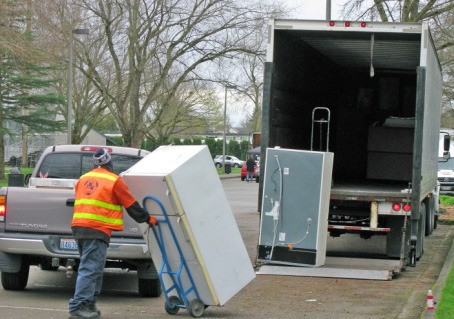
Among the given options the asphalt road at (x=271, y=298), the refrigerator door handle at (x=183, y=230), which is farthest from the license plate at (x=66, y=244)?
the refrigerator door handle at (x=183, y=230)

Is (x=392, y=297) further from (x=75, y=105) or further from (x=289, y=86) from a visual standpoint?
(x=75, y=105)

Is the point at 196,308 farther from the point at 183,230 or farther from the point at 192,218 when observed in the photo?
the point at 192,218

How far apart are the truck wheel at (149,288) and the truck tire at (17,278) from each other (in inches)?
54.2

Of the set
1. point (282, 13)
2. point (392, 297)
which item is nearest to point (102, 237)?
point (392, 297)

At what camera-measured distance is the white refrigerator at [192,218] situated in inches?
386

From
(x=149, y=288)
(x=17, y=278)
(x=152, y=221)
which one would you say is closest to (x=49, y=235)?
A: (x=17, y=278)

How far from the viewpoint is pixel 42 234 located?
37.6 feet

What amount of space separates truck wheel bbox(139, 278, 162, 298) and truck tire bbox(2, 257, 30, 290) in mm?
1377

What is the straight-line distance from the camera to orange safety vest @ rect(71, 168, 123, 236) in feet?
32.6

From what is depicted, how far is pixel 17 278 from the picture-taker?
12078mm

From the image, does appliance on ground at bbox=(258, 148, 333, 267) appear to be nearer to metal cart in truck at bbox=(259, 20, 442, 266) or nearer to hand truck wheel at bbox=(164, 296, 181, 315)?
metal cart in truck at bbox=(259, 20, 442, 266)

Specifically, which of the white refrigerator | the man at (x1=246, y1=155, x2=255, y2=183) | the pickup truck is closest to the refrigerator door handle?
the white refrigerator

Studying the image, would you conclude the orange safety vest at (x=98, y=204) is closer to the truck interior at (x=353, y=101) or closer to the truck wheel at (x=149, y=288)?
the truck wheel at (x=149, y=288)

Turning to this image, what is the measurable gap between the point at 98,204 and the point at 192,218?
36.0 inches
